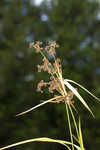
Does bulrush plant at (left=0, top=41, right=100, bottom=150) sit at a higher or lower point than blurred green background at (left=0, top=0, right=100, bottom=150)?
lower

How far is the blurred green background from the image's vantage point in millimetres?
7230

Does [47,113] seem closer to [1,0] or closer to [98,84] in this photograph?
[98,84]

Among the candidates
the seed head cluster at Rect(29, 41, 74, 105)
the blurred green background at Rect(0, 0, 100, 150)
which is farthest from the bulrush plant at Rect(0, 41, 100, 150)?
the blurred green background at Rect(0, 0, 100, 150)

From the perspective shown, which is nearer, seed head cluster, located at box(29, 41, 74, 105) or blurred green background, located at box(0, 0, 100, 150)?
seed head cluster, located at box(29, 41, 74, 105)

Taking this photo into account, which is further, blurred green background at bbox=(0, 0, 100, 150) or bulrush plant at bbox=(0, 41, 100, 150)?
blurred green background at bbox=(0, 0, 100, 150)

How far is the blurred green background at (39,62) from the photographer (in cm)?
723

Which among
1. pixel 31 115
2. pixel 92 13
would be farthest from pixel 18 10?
pixel 31 115

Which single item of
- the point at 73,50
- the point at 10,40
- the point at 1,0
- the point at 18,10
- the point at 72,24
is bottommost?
the point at 73,50

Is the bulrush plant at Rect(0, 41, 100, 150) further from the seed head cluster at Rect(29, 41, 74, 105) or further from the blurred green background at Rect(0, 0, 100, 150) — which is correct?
the blurred green background at Rect(0, 0, 100, 150)

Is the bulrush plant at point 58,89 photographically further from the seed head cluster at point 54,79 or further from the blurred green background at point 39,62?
the blurred green background at point 39,62

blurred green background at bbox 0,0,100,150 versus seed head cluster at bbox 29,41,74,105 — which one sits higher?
blurred green background at bbox 0,0,100,150

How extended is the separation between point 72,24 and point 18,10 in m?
1.79

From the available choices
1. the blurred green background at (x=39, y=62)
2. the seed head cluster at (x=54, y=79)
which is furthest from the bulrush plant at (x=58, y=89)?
the blurred green background at (x=39, y=62)

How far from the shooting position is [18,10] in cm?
916
